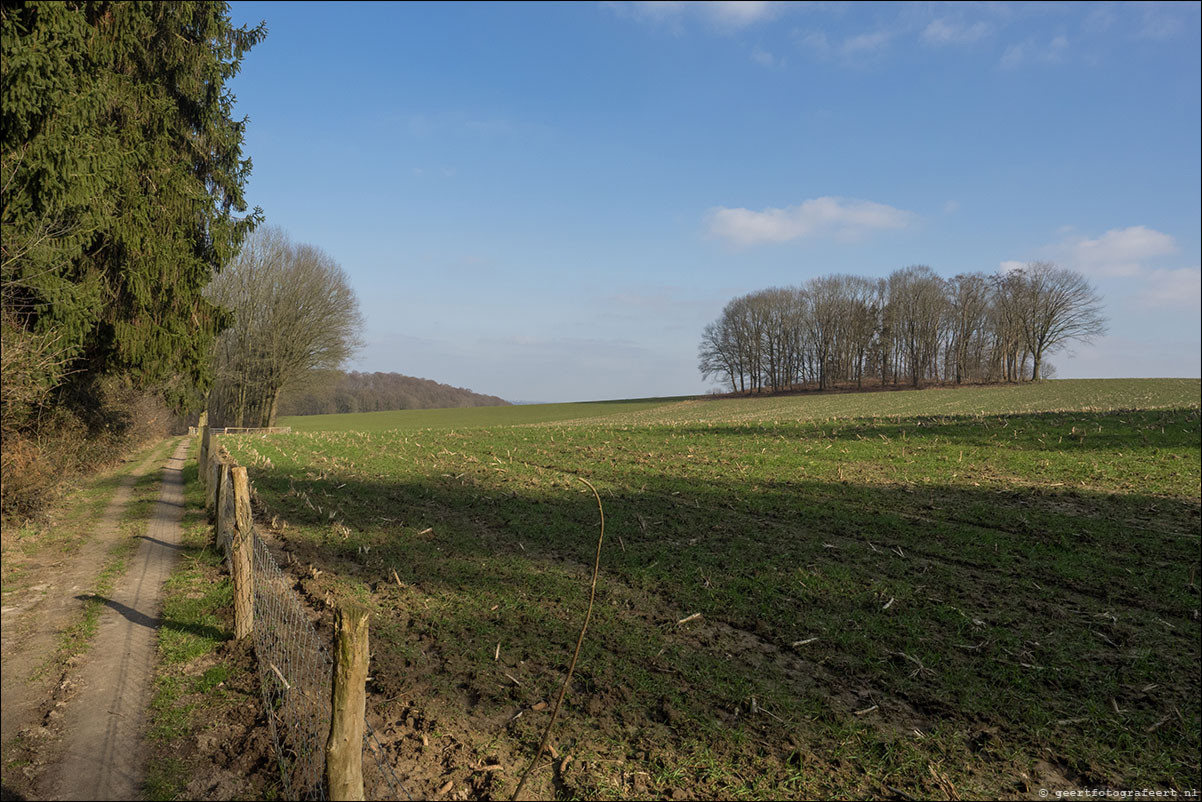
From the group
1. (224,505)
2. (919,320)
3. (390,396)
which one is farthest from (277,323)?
(919,320)

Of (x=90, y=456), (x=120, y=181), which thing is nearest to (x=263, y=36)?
(x=120, y=181)

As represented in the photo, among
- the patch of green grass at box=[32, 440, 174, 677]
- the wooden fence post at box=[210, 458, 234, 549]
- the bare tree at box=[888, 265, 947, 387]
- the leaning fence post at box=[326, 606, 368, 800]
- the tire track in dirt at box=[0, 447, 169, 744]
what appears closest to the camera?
the leaning fence post at box=[326, 606, 368, 800]

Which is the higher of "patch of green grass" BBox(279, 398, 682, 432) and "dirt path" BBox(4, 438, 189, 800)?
"patch of green grass" BBox(279, 398, 682, 432)

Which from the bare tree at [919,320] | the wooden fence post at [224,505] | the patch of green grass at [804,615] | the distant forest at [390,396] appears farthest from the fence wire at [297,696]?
the bare tree at [919,320]

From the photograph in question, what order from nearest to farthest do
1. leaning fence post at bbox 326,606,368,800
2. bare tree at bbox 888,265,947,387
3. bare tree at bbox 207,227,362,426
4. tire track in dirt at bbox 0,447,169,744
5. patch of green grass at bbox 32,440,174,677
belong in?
leaning fence post at bbox 326,606,368,800 → tire track in dirt at bbox 0,447,169,744 → patch of green grass at bbox 32,440,174,677 → bare tree at bbox 207,227,362,426 → bare tree at bbox 888,265,947,387

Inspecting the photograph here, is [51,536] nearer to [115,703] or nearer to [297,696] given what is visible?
[115,703]

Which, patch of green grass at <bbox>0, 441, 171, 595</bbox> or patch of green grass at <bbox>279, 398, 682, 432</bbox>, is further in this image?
patch of green grass at <bbox>279, 398, 682, 432</bbox>

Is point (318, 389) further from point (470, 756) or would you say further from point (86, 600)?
point (470, 756)

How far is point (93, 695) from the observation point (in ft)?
17.1

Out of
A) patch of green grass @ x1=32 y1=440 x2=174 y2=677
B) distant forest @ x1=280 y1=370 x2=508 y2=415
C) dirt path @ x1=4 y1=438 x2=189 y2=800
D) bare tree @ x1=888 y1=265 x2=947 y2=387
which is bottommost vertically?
dirt path @ x1=4 y1=438 x2=189 y2=800

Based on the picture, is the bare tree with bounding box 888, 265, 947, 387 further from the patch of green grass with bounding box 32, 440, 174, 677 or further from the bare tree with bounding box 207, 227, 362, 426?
the patch of green grass with bounding box 32, 440, 174, 677

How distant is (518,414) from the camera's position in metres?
69.6

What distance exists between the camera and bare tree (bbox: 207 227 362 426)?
38656 mm

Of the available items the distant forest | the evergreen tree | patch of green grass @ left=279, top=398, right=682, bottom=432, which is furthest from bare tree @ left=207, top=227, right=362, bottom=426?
the distant forest
